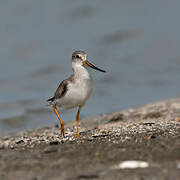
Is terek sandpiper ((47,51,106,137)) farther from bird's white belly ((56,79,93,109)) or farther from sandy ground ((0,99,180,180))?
sandy ground ((0,99,180,180))

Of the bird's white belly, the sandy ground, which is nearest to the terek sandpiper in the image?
the bird's white belly

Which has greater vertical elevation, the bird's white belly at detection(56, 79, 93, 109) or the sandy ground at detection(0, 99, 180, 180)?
the bird's white belly at detection(56, 79, 93, 109)

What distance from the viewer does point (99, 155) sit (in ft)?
22.2

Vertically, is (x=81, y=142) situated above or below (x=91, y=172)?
above

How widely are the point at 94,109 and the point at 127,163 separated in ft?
45.8

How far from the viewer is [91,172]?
5.87 m

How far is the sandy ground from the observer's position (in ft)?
19.0

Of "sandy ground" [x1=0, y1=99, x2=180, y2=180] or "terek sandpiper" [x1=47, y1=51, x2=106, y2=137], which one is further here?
"terek sandpiper" [x1=47, y1=51, x2=106, y2=137]

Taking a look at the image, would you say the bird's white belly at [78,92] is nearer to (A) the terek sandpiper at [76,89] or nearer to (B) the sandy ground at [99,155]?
(A) the terek sandpiper at [76,89]

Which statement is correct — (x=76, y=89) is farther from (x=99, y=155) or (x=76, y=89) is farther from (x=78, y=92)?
(x=99, y=155)

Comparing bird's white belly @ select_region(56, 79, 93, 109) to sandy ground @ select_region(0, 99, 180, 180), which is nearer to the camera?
sandy ground @ select_region(0, 99, 180, 180)

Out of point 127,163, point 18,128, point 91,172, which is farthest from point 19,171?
point 18,128

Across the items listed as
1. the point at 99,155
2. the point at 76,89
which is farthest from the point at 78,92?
the point at 99,155

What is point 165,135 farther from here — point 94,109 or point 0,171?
point 94,109
